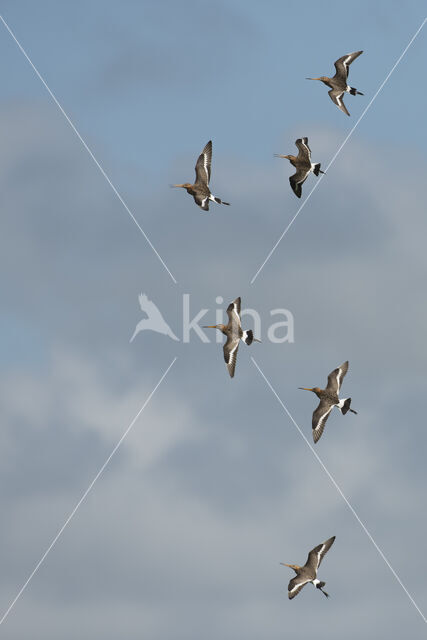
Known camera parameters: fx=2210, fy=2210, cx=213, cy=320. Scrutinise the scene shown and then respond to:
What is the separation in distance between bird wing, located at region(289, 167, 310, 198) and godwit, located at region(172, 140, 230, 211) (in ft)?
10.3

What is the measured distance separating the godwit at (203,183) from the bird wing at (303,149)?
3.72m

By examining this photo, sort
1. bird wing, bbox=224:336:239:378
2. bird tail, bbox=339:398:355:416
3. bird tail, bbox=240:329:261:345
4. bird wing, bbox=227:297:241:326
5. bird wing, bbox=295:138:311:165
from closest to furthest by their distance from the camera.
Answer: bird tail, bbox=339:398:355:416, bird tail, bbox=240:329:261:345, bird wing, bbox=295:138:311:165, bird wing, bbox=227:297:241:326, bird wing, bbox=224:336:239:378

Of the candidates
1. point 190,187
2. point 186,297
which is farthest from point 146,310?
point 190,187

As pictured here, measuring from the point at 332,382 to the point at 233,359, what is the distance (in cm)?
434

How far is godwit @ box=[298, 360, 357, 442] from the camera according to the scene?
88.5 meters

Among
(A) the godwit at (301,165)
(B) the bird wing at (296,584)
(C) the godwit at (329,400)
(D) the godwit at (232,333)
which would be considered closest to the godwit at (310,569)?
(B) the bird wing at (296,584)

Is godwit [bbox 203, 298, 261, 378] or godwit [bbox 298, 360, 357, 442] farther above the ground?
godwit [bbox 203, 298, 261, 378]

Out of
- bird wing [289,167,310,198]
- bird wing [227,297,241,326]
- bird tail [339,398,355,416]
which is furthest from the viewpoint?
bird wing [289,167,310,198]

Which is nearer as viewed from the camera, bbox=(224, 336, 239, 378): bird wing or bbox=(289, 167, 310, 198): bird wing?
bbox=(289, 167, 310, 198): bird wing

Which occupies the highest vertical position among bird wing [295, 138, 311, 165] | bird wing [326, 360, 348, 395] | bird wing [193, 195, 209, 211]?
bird wing [193, 195, 209, 211]

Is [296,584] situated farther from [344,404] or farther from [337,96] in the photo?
[337,96]

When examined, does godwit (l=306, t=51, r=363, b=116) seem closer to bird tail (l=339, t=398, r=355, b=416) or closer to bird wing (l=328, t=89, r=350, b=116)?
bird wing (l=328, t=89, r=350, b=116)

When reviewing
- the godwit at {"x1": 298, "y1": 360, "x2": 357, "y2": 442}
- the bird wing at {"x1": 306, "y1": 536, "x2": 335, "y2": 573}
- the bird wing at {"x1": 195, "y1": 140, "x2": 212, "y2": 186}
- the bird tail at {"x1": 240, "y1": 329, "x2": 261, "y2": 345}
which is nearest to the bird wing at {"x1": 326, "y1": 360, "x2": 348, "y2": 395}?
the godwit at {"x1": 298, "y1": 360, "x2": 357, "y2": 442}

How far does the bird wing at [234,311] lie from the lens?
89500 mm
